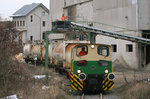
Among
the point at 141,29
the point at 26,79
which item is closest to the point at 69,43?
the point at 26,79

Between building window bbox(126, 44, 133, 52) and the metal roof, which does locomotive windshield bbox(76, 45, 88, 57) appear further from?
the metal roof

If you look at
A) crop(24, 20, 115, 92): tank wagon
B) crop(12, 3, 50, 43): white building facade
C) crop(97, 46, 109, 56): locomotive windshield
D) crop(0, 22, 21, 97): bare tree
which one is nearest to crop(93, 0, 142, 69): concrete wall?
crop(97, 46, 109, 56): locomotive windshield

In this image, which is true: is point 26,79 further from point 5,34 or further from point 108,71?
point 108,71

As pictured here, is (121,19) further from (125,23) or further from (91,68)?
(91,68)

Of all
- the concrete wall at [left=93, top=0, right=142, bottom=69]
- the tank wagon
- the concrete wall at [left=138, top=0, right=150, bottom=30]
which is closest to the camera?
the tank wagon

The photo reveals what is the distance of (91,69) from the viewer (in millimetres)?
13820

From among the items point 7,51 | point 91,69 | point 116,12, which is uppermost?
point 116,12

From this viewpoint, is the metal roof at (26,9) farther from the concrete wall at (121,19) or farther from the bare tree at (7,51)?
the bare tree at (7,51)

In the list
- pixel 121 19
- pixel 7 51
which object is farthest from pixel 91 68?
pixel 121 19

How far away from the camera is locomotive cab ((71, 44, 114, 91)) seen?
13.7 meters

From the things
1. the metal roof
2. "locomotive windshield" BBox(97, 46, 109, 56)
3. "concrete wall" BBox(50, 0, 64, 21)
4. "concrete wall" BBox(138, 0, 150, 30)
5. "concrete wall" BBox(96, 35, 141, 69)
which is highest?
the metal roof

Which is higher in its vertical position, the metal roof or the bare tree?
the metal roof

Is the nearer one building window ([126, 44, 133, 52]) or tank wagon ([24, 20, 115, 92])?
tank wagon ([24, 20, 115, 92])

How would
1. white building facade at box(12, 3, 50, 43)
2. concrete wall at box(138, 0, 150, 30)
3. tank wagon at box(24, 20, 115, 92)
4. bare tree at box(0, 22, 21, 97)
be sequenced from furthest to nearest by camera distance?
white building facade at box(12, 3, 50, 43)
concrete wall at box(138, 0, 150, 30)
tank wagon at box(24, 20, 115, 92)
bare tree at box(0, 22, 21, 97)
